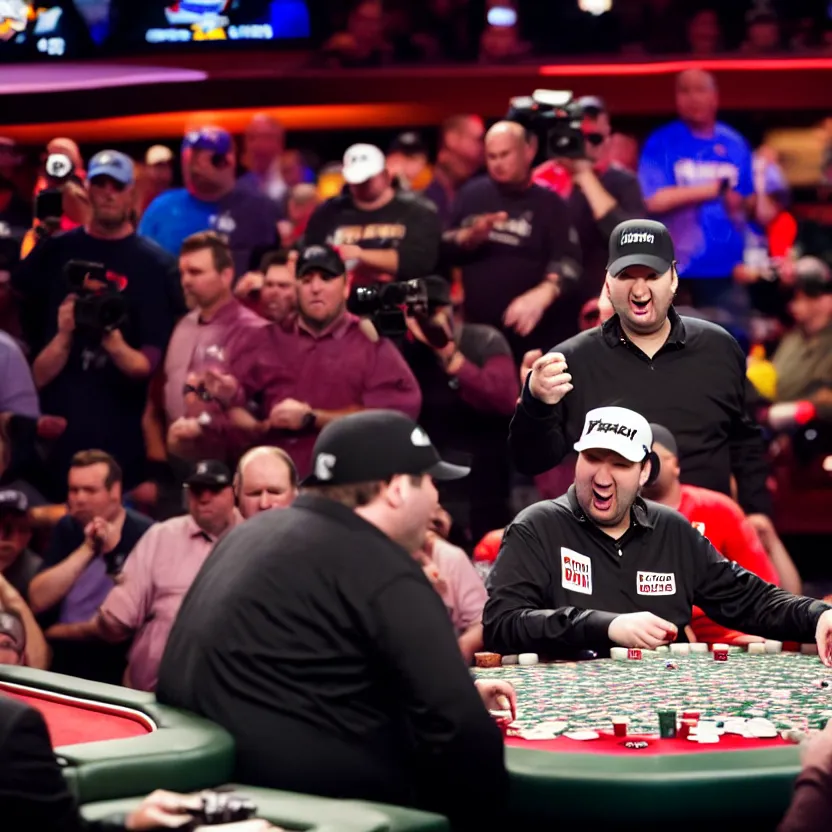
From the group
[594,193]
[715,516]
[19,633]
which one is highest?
[594,193]

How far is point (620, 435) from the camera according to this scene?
417 cm

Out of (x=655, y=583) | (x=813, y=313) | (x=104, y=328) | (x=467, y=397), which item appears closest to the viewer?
(x=655, y=583)

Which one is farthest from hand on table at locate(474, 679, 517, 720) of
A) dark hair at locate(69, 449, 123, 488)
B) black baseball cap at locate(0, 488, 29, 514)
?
black baseball cap at locate(0, 488, 29, 514)

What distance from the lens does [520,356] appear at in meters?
7.04

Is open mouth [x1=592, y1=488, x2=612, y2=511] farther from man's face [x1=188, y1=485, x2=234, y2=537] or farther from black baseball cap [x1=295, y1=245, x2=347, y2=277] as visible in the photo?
black baseball cap [x1=295, y1=245, x2=347, y2=277]

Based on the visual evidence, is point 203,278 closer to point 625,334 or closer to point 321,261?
point 321,261

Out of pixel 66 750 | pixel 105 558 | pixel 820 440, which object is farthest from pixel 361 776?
pixel 820 440

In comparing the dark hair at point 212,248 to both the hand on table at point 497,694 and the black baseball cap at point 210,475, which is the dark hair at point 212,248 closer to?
the black baseball cap at point 210,475

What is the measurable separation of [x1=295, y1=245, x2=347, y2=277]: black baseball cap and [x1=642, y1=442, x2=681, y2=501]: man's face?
1759 millimetres

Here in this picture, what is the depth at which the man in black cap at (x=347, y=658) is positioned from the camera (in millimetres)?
2965

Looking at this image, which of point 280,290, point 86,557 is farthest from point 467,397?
point 86,557

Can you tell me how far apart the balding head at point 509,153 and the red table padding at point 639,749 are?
12.8 feet

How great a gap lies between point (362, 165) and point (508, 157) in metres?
0.60

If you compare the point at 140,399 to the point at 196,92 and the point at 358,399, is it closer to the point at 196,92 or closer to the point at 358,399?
the point at 358,399
